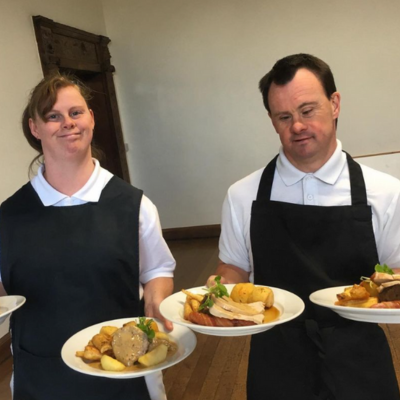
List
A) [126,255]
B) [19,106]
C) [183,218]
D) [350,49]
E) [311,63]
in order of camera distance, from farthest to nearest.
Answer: [183,218], [350,49], [19,106], [126,255], [311,63]

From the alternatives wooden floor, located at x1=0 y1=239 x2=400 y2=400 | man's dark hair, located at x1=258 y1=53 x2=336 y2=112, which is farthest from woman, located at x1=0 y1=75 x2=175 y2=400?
wooden floor, located at x1=0 y1=239 x2=400 y2=400

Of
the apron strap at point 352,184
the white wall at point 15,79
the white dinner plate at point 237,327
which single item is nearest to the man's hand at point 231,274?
the white dinner plate at point 237,327

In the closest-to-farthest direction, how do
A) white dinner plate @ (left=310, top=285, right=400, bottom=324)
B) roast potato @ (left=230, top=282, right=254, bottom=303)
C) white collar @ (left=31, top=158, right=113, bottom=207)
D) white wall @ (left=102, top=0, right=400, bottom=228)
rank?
white dinner plate @ (left=310, top=285, right=400, bottom=324)
roast potato @ (left=230, top=282, right=254, bottom=303)
white collar @ (left=31, top=158, right=113, bottom=207)
white wall @ (left=102, top=0, right=400, bottom=228)

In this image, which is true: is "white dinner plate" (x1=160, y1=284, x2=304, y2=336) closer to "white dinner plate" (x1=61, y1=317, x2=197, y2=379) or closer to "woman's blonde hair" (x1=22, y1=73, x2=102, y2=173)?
"white dinner plate" (x1=61, y1=317, x2=197, y2=379)

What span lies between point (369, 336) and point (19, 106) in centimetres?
325

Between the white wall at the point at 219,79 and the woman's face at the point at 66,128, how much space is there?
13.6 feet

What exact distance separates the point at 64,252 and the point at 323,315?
80 centimetres

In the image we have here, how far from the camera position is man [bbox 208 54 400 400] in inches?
52.9

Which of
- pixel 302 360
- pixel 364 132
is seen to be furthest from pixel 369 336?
pixel 364 132

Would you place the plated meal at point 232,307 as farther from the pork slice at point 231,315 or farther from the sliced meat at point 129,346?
the sliced meat at point 129,346

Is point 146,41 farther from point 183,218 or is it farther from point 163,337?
point 163,337

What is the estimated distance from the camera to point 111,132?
558 centimetres

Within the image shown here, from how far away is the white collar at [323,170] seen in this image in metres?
1.41

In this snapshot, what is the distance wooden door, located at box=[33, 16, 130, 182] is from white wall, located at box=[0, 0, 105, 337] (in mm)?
321
